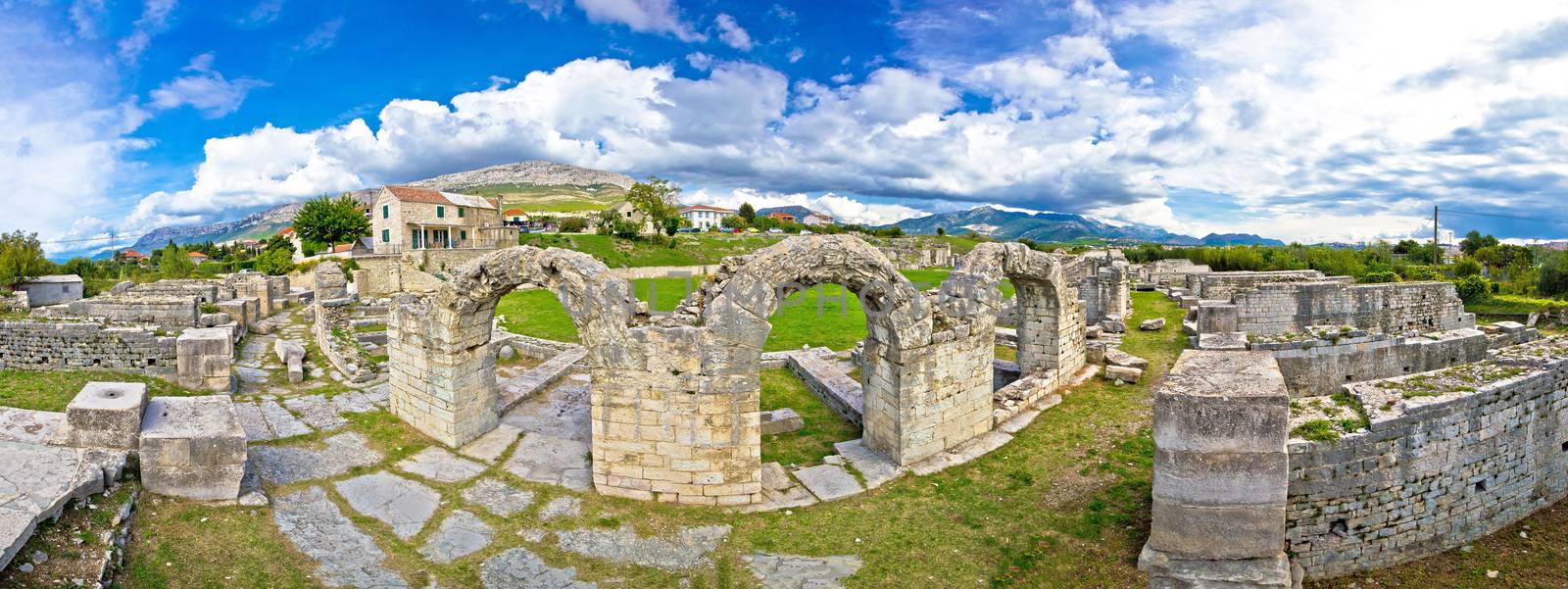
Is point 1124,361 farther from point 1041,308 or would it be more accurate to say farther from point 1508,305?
point 1508,305

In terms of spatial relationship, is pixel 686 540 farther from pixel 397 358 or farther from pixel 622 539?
pixel 397 358

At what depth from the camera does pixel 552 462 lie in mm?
10188

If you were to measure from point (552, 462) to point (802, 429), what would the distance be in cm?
417

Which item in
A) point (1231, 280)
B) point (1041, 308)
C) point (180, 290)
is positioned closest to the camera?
point (1041, 308)

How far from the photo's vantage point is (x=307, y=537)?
7605mm

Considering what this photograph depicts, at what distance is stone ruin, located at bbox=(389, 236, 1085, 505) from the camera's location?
8.70 metres

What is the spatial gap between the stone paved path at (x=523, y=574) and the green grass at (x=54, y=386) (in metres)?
7.52

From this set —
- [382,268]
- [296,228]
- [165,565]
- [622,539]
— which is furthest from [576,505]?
[296,228]

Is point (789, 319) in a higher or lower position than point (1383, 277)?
lower

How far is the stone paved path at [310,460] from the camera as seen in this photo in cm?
918

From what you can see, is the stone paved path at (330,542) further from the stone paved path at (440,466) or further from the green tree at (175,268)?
the green tree at (175,268)

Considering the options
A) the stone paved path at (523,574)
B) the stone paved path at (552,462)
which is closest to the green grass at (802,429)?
the stone paved path at (552,462)

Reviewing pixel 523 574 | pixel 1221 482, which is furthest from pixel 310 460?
pixel 1221 482

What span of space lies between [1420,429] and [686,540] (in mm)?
7893
